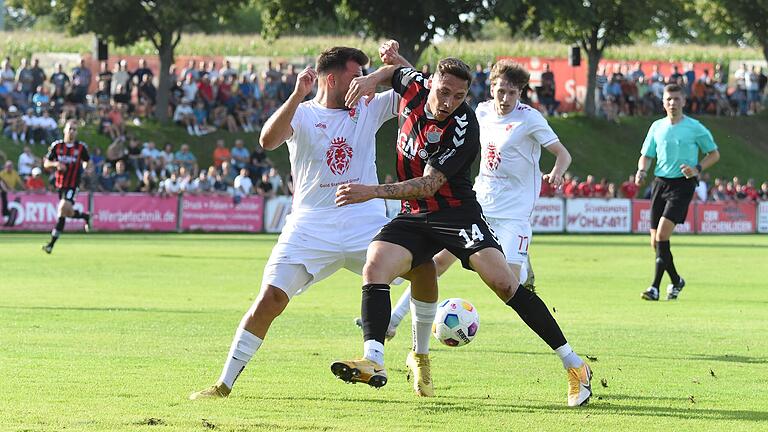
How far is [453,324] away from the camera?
356 inches

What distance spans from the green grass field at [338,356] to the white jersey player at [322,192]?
0.57 meters

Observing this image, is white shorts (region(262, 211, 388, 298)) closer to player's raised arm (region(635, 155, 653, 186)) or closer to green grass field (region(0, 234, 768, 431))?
green grass field (region(0, 234, 768, 431))

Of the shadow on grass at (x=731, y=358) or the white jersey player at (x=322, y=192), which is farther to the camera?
the shadow on grass at (x=731, y=358)

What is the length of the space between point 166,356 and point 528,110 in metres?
3.86

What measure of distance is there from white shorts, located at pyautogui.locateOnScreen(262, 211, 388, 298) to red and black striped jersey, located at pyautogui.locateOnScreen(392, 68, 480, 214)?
1.21 ft

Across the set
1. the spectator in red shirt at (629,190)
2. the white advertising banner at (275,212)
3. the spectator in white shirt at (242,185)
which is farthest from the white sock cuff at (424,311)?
the spectator in red shirt at (629,190)

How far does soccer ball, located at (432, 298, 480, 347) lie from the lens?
29.6 feet

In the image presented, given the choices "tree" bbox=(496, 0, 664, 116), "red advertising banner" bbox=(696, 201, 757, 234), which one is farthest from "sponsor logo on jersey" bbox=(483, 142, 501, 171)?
"tree" bbox=(496, 0, 664, 116)

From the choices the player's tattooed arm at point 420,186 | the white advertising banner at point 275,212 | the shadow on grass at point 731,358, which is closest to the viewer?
the player's tattooed arm at point 420,186

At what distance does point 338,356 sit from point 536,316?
253 cm

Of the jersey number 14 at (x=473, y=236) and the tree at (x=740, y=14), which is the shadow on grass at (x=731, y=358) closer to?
the jersey number 14 at (x=473, y=236)

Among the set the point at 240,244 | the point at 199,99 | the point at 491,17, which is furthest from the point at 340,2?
the point at 240,244

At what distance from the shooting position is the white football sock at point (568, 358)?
313 inches

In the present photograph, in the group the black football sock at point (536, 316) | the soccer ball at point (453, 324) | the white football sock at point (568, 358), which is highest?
the black football sock at point (536, 316)
